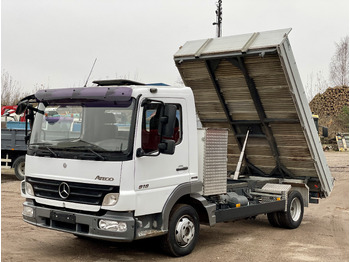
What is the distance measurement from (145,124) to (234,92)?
10.2 ft

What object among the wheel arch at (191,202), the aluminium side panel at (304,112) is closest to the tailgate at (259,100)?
the aluminium side panel at (304,112)

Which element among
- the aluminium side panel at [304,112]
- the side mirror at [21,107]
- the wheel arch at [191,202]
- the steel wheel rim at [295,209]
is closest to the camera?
the wheel arch at [191,202]

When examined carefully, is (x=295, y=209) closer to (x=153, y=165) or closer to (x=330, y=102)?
(x=153, y=165)

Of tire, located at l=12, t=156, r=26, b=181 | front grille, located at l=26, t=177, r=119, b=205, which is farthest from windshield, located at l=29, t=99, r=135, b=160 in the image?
tire, located at l=12, t=156, r=26, b=181

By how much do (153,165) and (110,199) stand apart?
754mm

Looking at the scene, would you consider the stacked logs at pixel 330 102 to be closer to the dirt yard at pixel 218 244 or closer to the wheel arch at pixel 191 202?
the dirt yard at pixel 218 244

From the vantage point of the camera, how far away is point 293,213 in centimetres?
941

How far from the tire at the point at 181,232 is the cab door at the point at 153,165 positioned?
0.37 metres

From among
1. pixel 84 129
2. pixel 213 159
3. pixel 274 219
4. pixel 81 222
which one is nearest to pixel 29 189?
pixel 81 222

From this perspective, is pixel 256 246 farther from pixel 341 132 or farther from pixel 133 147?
pixel 341 132

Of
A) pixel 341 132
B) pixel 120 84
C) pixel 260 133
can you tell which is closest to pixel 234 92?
pixel 260 133

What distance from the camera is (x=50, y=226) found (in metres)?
6.46

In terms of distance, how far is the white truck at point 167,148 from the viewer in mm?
6023

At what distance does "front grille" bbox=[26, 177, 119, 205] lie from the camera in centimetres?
600
